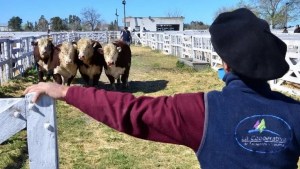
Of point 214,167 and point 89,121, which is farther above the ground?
point 214,167

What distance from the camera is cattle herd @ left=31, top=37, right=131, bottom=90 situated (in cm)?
1145

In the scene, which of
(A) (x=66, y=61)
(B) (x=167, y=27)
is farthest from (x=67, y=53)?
(B) (x=167, y=27)

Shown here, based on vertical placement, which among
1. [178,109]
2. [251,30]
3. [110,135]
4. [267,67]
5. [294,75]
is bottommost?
[110,135]

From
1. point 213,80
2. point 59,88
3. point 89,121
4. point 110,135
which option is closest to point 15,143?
point 110,135

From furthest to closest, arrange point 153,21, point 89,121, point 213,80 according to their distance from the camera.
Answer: point 153,21 → point 213,80 → point 89,121

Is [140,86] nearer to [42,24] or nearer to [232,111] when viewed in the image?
[232,111]

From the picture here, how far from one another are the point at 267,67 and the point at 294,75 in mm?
9521

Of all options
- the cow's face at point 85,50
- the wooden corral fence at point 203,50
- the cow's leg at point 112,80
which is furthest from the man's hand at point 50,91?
the cow's leg at point 112,80

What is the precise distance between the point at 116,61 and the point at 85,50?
88 cm

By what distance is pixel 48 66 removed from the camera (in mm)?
12844

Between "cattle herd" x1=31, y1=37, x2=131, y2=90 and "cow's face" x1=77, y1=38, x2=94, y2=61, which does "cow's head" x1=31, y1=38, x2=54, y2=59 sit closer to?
"cattle herd" x1=31, y1=37, x2=131, y2=90

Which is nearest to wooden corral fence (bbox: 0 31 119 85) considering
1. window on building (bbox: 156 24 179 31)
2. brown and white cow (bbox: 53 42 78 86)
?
Answer: brown and white cow (bbox: 53 42 78 86)

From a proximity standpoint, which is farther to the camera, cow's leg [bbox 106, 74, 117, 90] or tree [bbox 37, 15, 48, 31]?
tree [bbox 37, 15, 48, 31]

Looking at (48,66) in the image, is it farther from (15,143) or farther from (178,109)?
(178,109)
